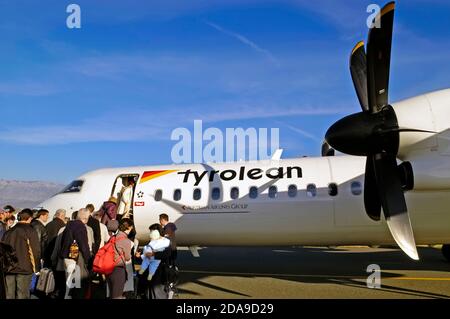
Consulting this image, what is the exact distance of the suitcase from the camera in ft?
26.6

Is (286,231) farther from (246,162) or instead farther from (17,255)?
(17,255)

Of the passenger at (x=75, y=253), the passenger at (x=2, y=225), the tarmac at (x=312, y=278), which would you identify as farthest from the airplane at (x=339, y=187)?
the passenger at (x=75, y=253)

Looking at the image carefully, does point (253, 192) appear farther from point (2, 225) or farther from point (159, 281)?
point (2, 225)

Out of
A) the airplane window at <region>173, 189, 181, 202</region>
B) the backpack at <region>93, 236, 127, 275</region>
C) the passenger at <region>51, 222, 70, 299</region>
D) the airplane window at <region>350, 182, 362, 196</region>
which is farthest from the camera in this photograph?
the airplane window at <region>173, 189, 181, 202</region>

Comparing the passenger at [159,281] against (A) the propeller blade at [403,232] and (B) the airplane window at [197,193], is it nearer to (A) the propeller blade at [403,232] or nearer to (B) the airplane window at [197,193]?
(A) the propeller blade at [403,232]

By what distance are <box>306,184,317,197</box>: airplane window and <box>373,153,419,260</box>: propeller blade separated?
3021 millimetres

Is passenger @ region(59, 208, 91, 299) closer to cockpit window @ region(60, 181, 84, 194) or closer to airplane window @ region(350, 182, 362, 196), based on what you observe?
cockpit window @ region(60, 181, 84, 194)

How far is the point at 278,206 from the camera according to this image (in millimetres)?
12531

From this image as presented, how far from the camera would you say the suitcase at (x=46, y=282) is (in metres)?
8.10

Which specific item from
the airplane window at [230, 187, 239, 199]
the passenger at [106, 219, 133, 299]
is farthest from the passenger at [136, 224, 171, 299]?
the airplane window at [230, 187, 239, 199]

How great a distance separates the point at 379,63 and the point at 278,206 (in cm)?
522

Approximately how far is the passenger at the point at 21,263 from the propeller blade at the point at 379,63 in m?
7.54

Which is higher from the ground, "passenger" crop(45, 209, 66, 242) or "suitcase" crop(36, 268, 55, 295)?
"passenger" crop(45, 209, 66, 242)
